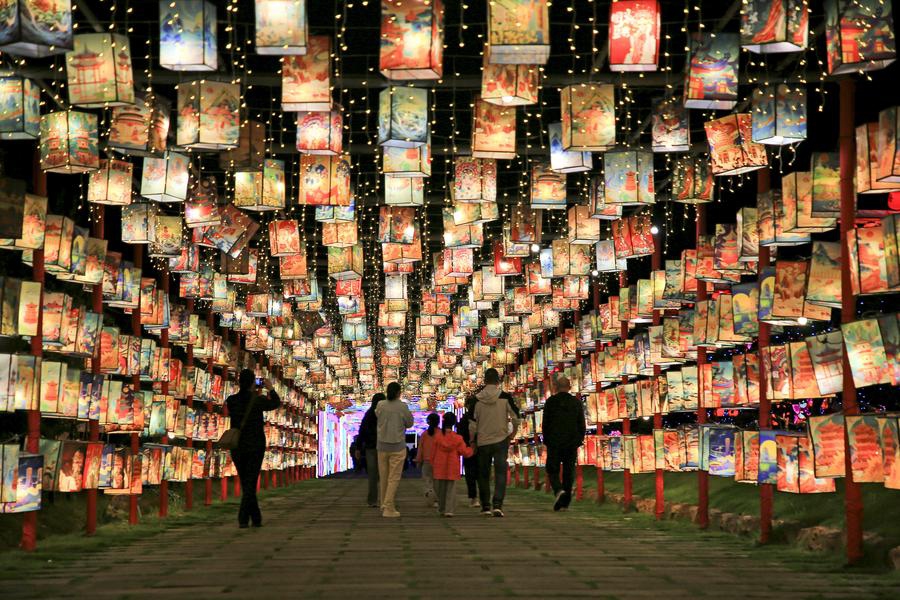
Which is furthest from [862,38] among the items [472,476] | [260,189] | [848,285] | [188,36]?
[472,476]

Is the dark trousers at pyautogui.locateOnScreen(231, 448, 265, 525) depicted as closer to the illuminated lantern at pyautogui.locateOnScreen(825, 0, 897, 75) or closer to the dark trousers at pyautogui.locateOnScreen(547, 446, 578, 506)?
the dark trousers at pyautogui.locateOnScreen(547, 446, 578, 506)

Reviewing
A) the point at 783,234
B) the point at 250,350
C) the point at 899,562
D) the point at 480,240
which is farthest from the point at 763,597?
the point at 250,350

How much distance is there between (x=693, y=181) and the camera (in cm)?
1415

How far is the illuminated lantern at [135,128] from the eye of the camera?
1205cm

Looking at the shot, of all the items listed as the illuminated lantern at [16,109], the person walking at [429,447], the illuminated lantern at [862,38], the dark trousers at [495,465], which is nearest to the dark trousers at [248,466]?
the person walking at [429,447]

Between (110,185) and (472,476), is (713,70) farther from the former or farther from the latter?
(472,476)

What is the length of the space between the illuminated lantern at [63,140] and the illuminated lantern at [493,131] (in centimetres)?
385

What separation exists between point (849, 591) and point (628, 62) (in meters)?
4.79

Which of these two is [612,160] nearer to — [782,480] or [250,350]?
[782,480]

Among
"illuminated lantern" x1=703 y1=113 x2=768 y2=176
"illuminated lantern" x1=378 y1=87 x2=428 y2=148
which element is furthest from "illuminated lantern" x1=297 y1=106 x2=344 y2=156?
"illuminated lantern" x1=703 y1=113 x2=768 y2=176

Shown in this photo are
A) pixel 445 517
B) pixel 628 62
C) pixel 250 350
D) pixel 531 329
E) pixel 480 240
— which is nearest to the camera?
pixel 628 62

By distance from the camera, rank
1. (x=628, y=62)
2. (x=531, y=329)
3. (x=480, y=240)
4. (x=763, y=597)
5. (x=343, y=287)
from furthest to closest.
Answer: (x=531, y=329)
(x=343, y=287)
(x=480, y=240)
(x=628, y=62)
(x=763, y=597)

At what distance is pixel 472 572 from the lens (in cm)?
865

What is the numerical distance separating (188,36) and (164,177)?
339 cm
